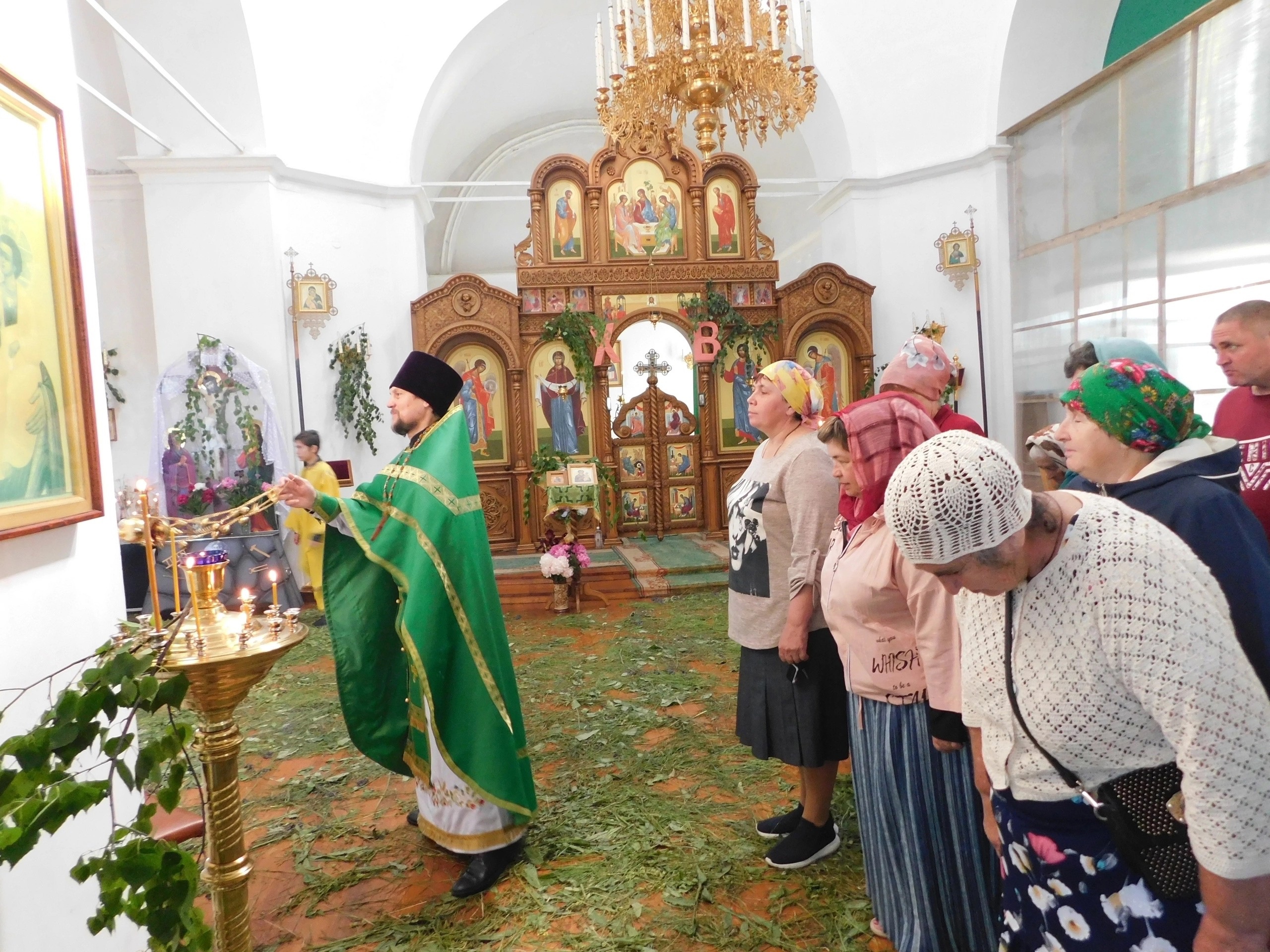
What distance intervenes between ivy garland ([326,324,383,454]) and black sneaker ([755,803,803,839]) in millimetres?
7012

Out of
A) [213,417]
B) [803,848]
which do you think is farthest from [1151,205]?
[213,417]

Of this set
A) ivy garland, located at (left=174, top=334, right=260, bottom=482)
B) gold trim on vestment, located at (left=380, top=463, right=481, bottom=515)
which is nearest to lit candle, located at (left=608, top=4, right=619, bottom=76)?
gold trim on vestment, located at (left=380, top=463, right=481, bottom=515)

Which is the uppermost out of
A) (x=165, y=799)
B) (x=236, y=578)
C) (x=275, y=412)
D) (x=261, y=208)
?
(x=261, y=208)

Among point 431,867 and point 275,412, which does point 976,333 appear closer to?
point 275,412

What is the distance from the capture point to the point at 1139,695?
1.16 meters

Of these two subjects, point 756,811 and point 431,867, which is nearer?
point 431,867

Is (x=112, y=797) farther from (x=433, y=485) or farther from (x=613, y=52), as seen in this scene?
(x=613, y=52)

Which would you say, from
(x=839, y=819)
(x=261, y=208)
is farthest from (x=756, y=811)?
(x=261, y=208)

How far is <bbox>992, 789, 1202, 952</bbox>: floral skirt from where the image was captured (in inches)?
50.3

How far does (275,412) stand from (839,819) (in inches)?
264

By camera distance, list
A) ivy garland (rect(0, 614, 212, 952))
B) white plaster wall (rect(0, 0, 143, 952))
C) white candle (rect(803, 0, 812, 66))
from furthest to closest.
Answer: white candle (rect(803, 0, 812, 66)) → white plaster wall (rect(0, 0, 143, 952)) → ivy garland (rect(0, 614, 212, 952))

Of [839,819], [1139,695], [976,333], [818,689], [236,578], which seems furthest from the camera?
[976,333]

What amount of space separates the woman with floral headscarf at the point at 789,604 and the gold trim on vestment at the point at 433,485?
106 centimetres

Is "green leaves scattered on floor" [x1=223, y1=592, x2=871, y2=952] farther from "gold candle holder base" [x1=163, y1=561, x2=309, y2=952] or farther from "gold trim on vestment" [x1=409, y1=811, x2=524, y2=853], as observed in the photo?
"gold candle holder base" [x1=163, y1=561, x2=309, y2=952]
